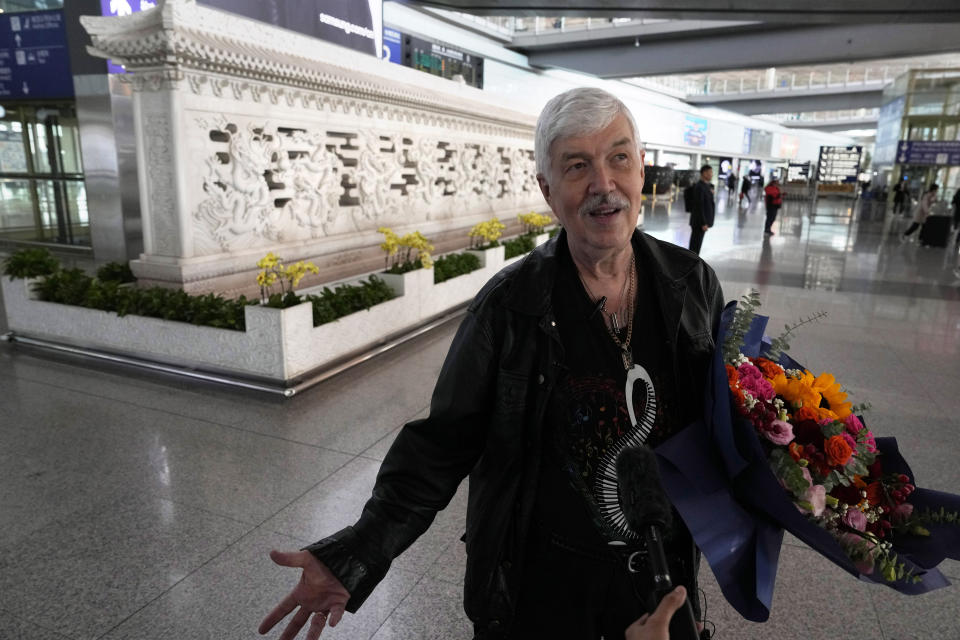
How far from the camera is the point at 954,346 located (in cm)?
652

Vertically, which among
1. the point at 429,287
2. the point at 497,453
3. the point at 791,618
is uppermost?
the point at 497,453

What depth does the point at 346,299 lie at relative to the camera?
568cm

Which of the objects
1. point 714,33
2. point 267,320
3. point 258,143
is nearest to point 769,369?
point 267,320

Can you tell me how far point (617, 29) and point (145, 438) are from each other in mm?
19976

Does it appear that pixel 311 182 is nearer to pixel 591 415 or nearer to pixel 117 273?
pixel 117 273

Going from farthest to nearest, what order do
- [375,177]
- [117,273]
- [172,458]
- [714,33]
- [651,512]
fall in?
[714,33] → [375,177] → [117,273] → [172,458] → [651,512]

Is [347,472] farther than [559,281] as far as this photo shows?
Yes

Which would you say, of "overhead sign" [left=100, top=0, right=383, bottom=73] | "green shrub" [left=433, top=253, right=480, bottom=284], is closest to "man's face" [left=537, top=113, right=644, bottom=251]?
"green shrub" [left=433, top=253, right=480, bottom=284]

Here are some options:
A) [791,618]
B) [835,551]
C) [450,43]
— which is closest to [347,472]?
[791,618]

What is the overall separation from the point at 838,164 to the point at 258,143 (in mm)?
22042

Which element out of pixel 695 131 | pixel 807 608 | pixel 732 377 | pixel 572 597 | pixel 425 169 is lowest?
pixel 807 608

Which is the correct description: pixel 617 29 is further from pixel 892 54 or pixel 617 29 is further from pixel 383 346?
pixel 383 346

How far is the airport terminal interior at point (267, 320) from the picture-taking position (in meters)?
2.66

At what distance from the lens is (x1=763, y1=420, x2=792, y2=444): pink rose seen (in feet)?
3.90
